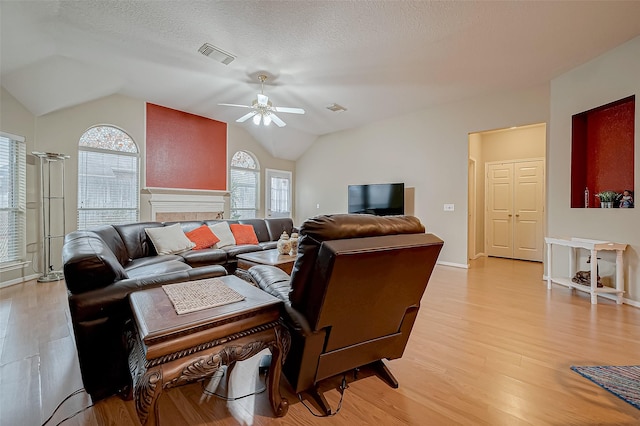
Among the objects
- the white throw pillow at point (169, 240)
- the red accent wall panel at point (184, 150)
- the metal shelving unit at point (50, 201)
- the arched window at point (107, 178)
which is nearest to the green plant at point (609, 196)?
the white throw pillow at point (169, 240)

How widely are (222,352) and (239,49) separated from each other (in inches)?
134

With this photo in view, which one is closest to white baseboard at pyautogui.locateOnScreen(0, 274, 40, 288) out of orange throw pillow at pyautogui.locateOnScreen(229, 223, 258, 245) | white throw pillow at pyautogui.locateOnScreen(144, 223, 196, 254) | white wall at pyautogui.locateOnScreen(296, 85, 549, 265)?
white throw pillow at pyautogui.locateOnScreen(144, 223, 196, 254)

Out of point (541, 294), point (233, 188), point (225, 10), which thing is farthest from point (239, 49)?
point (541, 294)

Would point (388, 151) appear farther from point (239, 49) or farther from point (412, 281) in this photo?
point (412, 281)

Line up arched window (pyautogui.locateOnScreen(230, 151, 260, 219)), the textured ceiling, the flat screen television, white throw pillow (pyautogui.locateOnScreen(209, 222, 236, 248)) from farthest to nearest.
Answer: arched window (pyautogui.locateOnScreen(230, 151, 260, 219))
the flat screen television
white throw pillow (pyautogui.locateOnScreen(209, 222, 236, 248))
the textured ceiling

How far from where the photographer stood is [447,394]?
161 centimetres

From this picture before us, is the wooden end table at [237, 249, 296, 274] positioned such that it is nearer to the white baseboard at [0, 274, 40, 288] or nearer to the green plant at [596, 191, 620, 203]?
the white baseboard at [0, 274, 40, 288]

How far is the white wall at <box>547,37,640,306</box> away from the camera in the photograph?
312 cm

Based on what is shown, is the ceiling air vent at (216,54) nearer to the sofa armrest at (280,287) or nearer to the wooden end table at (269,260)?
the wooden end table at (269,260)

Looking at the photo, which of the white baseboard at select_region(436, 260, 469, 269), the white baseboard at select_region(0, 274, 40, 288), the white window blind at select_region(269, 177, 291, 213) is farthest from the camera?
the white window blind at select_region(269, 177, 291, 213)

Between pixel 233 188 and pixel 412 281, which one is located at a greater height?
pixel 233 188

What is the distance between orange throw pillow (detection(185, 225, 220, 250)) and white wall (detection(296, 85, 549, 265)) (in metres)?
3.44

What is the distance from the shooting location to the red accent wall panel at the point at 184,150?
17.3 feet

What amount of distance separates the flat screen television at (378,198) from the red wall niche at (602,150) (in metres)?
2.57
